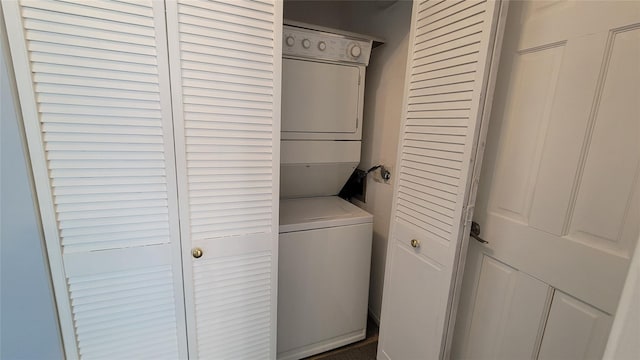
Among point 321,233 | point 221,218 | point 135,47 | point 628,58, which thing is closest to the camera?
point 628,58

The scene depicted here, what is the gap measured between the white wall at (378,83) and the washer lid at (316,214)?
0.29m

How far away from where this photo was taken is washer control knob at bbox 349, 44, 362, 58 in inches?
67.2

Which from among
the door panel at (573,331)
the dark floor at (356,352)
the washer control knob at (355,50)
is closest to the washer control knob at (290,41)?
the washer control knob at (355,50)

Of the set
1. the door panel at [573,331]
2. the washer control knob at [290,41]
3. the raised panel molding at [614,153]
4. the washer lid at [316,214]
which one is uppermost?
the washer control knob at [290,41]

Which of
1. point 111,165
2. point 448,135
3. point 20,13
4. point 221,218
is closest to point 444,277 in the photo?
point 448,135

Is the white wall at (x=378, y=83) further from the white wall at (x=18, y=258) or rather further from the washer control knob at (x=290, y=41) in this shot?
the white wall at (x=18, y=258)

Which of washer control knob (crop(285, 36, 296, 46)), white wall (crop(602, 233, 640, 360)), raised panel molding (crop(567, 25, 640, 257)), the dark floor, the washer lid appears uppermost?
washer control knob (crop(285, 36, 296, 46))

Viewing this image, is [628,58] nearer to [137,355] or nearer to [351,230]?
[351,230]

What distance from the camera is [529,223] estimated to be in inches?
39.8

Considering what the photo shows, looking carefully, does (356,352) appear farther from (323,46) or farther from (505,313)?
(323,46)

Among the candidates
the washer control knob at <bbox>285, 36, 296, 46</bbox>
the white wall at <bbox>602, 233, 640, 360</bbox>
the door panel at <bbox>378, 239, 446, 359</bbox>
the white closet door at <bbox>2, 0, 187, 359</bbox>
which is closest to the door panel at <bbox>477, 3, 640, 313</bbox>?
the door panel at <bbox>378, 239, 446, 359</bbox>

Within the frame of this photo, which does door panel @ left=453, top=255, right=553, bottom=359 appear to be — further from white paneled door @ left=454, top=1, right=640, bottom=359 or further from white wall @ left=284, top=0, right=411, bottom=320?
white wall @ left=284, top=0, right=411, bottom=320

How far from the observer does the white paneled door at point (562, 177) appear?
78 cm

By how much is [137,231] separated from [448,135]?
51.8 inches
